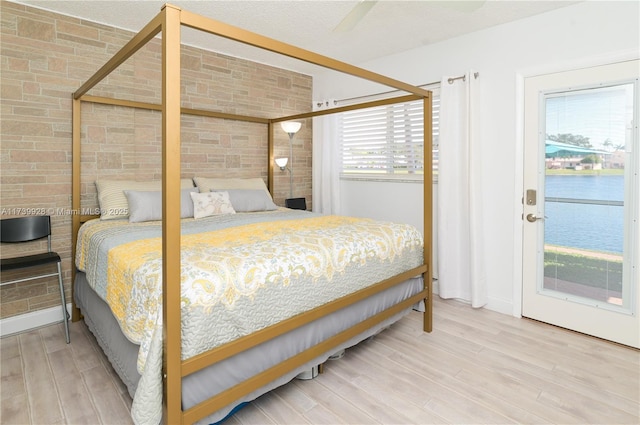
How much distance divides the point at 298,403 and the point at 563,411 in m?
1.36

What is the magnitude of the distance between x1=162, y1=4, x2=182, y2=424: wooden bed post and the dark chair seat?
1.81m

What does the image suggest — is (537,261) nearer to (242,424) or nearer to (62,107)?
(242,424)

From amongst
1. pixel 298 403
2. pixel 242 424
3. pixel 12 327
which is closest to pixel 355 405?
pixel 298 403

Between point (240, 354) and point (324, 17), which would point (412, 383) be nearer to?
point (240, 354)

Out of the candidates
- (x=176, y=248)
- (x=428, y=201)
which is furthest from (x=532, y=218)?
(x=176, y=248)

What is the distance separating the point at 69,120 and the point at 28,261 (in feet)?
3.76

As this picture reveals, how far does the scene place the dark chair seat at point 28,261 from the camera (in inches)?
100.0

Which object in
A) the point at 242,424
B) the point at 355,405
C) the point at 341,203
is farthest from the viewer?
the point at 341,203

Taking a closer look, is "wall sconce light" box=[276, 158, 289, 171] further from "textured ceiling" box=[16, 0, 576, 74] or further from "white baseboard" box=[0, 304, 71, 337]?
"white baseboard" box=[0, 304, 71, 337]

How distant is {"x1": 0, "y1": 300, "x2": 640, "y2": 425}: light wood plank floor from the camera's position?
1.89m

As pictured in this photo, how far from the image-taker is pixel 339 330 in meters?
2.20

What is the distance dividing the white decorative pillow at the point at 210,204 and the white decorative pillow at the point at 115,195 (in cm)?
33

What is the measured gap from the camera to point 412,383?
218 centimetres

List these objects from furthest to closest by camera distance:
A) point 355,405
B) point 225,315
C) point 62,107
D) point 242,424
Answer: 1. point 62,107
2. point 355,405
3. point 242,424
4. point 225,315
